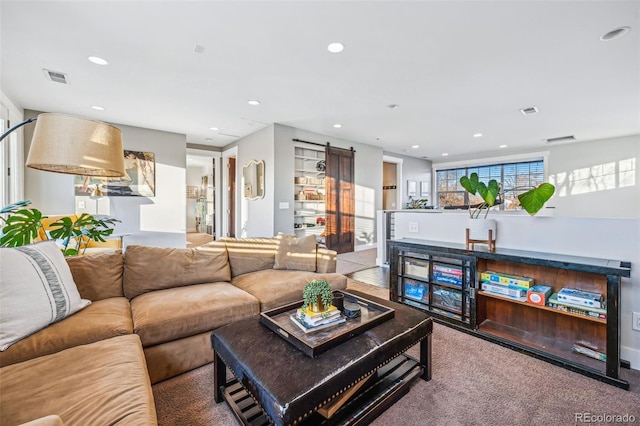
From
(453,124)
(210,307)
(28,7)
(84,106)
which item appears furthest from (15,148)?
(453,124)

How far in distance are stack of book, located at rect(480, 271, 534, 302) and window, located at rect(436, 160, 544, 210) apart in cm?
511

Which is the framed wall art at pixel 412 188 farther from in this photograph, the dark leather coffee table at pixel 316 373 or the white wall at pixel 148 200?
the dark leather coffee table at pixel 316 373

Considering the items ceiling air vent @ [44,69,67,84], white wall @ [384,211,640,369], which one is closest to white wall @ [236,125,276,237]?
ceiling air vent @ [44,69,67,84]

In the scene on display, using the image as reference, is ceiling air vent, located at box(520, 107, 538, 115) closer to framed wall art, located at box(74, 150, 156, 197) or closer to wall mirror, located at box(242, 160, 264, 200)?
wall mirror, located at box(242, 160, 264, 200)

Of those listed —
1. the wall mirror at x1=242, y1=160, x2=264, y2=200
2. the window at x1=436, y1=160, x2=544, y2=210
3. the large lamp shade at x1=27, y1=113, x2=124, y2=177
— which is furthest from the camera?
the window at x1=436, y1=160, x2=544, y2=210

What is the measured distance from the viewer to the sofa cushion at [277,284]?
2.24 metres

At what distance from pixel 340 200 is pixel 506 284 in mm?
4007

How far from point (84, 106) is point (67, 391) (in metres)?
4.41

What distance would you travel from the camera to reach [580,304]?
1.97 meters

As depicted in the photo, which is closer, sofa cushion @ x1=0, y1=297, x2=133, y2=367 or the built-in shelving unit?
sofa cushion @ x1=0, y1=297, x2=133, y2=367

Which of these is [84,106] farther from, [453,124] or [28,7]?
[453,124]

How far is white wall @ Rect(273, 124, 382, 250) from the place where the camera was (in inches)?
199

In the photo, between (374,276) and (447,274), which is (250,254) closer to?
(447,274)

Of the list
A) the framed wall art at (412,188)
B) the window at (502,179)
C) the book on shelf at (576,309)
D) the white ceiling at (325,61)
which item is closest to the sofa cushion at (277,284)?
the book on shelf at (576,309)
